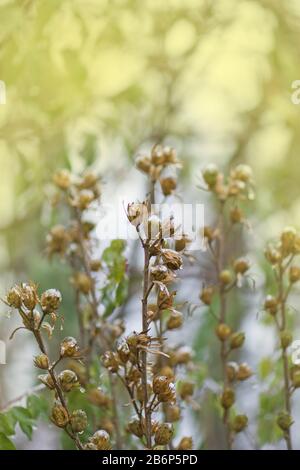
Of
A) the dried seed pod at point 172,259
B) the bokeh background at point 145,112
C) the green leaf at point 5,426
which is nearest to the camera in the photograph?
the dried seed pod at point 172,259

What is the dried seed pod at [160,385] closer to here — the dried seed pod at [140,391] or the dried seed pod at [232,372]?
the dried seed pod at [140,391]

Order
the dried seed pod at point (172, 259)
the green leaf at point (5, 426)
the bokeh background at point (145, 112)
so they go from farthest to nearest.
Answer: the bokeh background at point (145, 112) → the green leaf at point (5, 426) → the dried seed pod at point (172, 259)

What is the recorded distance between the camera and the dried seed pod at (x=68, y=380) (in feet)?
1.76

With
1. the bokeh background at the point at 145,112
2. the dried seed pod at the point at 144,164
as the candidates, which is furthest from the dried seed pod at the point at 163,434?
the bokeh background at the point at 145,112

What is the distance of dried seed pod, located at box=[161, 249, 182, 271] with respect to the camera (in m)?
0.51

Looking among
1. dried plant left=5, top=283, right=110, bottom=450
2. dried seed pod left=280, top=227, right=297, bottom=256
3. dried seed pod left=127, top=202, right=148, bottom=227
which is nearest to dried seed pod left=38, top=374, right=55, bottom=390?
dried plant left=5, top=283, right=110, bottom=450

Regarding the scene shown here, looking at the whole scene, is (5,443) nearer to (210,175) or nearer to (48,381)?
(48,381)

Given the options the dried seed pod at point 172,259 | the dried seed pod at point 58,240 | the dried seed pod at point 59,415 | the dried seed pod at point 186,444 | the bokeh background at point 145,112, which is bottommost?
the dried seed pod at point 59,415

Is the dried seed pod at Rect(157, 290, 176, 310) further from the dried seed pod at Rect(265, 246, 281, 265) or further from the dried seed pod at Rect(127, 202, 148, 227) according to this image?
the dried seed pod at Rect(265, 246, 281, 265)

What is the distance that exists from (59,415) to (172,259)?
4.4 inches

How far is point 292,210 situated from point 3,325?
1.22 ft

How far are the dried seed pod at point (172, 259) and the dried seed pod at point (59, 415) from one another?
0.10m

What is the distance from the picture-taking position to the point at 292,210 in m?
1.10
